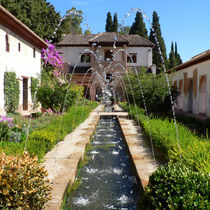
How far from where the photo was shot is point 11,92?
41.4 ft

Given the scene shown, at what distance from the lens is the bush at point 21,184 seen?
2.53 m

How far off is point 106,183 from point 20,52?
36.4ft

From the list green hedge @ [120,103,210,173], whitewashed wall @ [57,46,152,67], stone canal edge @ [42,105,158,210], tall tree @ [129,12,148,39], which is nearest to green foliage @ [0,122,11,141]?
stone canal edge @ [42,105,158,210]

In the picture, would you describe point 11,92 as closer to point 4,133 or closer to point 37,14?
point 4,133

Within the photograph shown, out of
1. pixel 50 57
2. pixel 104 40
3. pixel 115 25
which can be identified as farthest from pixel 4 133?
pixel 115 25

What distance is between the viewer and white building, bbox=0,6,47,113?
1173cm

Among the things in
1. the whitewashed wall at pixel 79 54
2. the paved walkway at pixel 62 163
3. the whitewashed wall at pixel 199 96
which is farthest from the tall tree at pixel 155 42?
the paved walkway at pixel 62 163

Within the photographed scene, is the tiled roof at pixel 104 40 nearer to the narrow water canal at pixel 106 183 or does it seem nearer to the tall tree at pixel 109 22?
the tall tree at pixel 109 22

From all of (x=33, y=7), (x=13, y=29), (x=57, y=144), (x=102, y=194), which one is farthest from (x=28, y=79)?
(x=102, y=194)

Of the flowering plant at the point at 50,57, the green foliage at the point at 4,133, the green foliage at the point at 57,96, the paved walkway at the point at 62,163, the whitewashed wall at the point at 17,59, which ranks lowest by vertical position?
the paved walkway at the point at 62,163

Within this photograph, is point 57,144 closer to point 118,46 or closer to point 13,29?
point 13,29

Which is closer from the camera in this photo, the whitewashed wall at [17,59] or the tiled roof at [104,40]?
the whitewashed wall at [17,59]

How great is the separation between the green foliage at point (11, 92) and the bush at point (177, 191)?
34.7 feet

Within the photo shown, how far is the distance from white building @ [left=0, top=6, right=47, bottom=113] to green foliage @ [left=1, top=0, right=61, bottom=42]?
2616 millimetres
